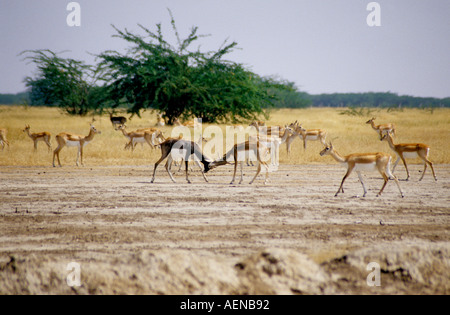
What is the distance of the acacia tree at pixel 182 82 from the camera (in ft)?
111

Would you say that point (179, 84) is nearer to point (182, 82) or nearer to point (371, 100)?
point (182, 82)

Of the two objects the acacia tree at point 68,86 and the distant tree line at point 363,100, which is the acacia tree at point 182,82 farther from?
the distant tree line at point 363,100

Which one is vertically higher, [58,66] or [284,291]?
[58,66]

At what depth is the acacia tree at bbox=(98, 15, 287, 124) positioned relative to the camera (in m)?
33.9

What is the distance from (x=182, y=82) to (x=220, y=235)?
26.4 meters

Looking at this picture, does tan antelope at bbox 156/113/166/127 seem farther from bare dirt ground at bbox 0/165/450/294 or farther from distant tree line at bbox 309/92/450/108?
distant tree line at bbox 309/92/450/108

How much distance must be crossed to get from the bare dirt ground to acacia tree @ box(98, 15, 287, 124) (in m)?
19.9

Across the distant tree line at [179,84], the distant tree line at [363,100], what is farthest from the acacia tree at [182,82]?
the distant tree line at [363,100]

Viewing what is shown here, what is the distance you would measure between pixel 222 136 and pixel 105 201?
15463 millimetres

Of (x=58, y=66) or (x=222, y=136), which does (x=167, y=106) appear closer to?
(x=222, y=136)

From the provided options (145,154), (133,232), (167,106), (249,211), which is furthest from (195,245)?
(167,106)
